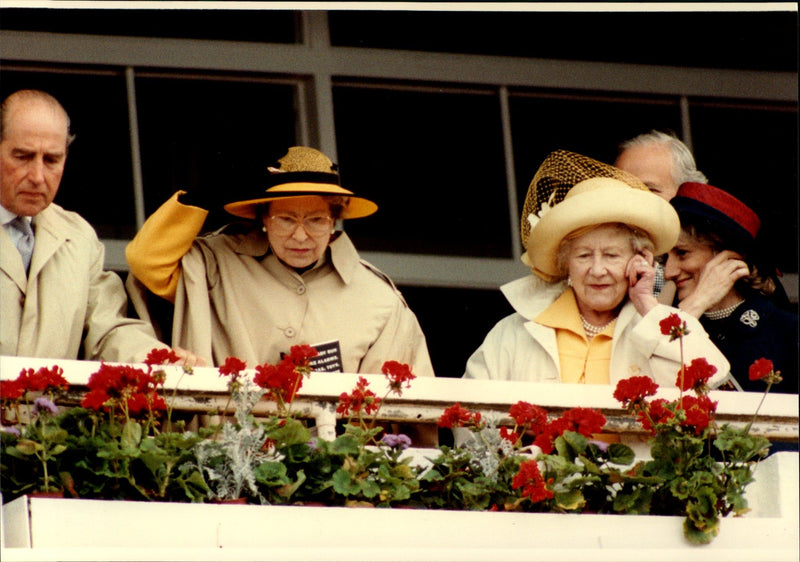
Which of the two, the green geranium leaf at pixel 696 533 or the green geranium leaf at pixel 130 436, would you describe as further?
the green geranium leaf at pixel 696 533

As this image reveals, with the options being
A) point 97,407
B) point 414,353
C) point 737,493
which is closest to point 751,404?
point 737,493

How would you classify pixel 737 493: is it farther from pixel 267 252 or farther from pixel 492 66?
pixel 492 66

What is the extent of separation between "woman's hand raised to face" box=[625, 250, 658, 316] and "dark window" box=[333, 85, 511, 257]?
2193 millimetres

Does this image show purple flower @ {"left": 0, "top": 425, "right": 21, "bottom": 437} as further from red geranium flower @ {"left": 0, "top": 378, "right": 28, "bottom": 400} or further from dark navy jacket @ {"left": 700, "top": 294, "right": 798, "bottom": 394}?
dark navy jacket @ {"left": 700, "top": 294, "right": 798, "bottom": 394}

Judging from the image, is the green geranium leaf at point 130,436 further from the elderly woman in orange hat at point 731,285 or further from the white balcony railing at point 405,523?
the elderly woman in orange hat at point 731,285

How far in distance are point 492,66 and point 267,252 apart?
2367 millimetres

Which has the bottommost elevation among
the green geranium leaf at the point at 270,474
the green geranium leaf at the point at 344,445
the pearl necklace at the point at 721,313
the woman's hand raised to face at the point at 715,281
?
the green geranium leaf at the point at 270,474

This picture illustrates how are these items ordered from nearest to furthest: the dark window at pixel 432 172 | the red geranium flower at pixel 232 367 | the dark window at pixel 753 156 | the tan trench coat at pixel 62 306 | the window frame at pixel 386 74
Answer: the red geranium flower at pixel 232 367, the tan trench coat at pixel 62 306, the window frame at pixel 386 74, the dark window at pixel 432 172, the dark window at pixel 753 156

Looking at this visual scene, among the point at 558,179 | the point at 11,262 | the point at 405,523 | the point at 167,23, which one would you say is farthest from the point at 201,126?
the point at 405,523

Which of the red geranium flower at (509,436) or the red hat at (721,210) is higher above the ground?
the red hat at (721,210)

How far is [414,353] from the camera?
22.4 ft

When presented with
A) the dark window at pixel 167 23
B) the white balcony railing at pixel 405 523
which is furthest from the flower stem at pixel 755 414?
the dark window at pixel 167 23

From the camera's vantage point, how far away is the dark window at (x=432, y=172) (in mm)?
8742

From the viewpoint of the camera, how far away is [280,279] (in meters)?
6.78
